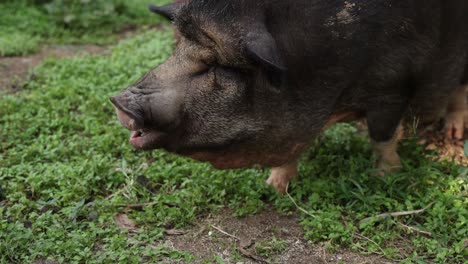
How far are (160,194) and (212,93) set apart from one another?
0.97 metres

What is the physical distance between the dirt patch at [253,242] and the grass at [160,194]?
54mm

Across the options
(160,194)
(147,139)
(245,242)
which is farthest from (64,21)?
(245,242)

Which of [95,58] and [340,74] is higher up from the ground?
[340,74]

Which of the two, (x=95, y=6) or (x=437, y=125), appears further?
(x=95, y=6)

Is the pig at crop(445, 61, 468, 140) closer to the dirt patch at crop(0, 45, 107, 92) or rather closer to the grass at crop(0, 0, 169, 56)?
the dirt patch at crop(0, 45, 107, 92)

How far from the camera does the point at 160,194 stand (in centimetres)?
449

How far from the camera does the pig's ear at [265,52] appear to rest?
11.6 feet

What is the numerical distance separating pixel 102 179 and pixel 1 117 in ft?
4.68

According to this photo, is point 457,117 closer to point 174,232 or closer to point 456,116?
point 456,116

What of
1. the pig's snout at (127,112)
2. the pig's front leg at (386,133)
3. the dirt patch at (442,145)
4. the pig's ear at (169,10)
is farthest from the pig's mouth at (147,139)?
the dirt patch at (442,145)

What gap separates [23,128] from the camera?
5434mm

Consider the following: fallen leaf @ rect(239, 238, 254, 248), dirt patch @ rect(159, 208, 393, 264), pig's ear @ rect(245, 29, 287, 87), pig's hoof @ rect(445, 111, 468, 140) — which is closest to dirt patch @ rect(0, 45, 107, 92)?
dirt patch @ rect(159, 208, 393, 264)

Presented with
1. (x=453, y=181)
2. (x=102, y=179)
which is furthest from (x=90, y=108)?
(x=453, y=181)

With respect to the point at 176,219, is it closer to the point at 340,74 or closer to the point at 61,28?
the point at 340,74
